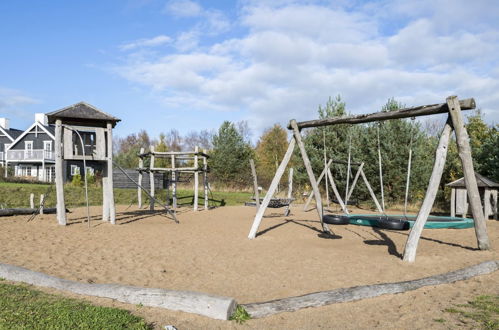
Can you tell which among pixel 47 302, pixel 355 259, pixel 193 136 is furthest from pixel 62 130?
pixel 193 136

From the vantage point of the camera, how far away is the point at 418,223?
761 centimetres

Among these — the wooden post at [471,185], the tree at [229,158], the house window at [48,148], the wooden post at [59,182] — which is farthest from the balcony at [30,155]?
the wooden post at [471,185]

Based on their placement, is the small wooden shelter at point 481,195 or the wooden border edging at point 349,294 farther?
the small wooden shelter at point 481,195

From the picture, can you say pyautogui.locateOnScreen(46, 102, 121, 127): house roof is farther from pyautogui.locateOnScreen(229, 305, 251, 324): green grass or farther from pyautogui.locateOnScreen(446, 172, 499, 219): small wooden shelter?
pyautogui.locateOnScreen(446, 172, 499, 219): small wooden shelter

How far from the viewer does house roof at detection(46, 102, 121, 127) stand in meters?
11.6

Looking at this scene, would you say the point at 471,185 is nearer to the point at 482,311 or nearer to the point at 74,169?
the point at 482,311

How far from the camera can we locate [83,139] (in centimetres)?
1239

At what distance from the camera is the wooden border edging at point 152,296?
4340 millimetres

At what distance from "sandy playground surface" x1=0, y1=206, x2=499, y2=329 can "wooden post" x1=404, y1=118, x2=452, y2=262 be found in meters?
0.29

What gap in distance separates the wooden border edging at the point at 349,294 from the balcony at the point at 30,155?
1537 inches

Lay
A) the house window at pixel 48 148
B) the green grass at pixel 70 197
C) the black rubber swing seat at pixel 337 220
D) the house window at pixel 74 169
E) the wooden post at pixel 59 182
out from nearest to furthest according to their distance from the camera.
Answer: the black rubber swing seat at pixel 337 220 < the wooden post at pixel 59 182 < the green grass at pixel 70 197 < the house window at pixel 48 148 < the house window at pixel 74 169

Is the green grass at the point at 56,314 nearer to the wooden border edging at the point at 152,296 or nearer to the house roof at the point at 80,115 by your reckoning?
the wooden border edging at the point at 152,296

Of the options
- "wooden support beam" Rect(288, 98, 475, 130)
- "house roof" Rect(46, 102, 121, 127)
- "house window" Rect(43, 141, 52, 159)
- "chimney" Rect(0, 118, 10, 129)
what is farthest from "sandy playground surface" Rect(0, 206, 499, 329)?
"chimney" Rect(0, 118, 10, 129)

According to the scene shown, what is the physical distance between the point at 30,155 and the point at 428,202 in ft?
131
